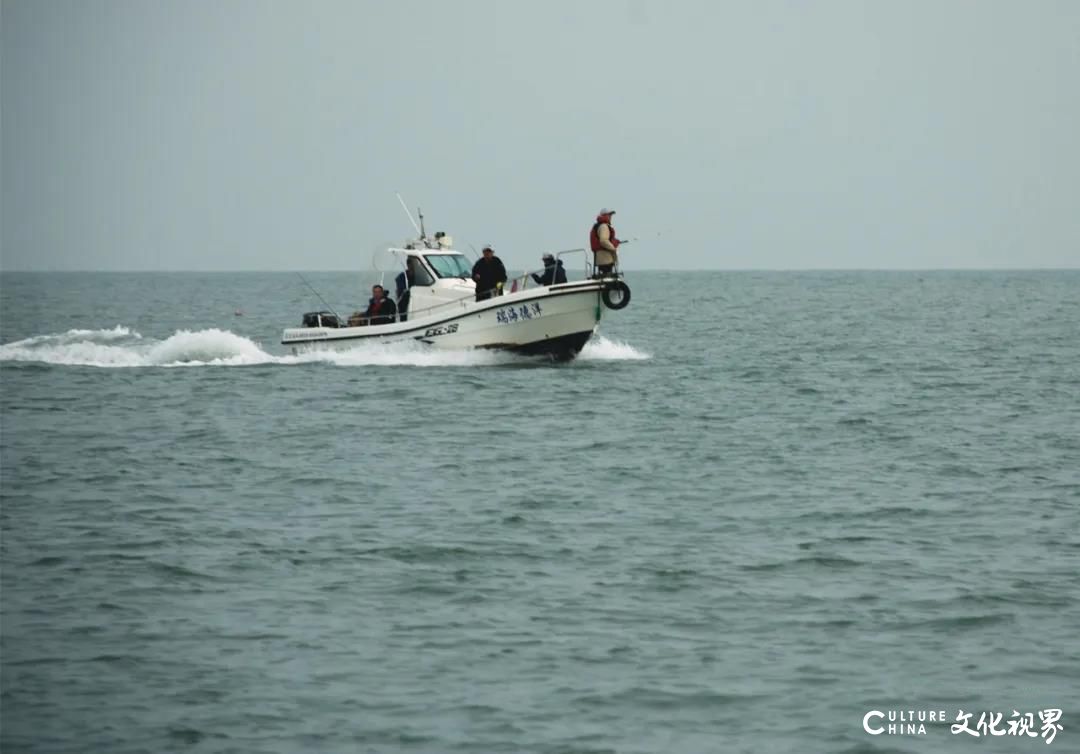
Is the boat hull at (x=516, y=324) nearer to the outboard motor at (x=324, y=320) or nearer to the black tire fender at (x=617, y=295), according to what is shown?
the black tire fender at (x=617, y=295)

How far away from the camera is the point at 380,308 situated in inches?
1252

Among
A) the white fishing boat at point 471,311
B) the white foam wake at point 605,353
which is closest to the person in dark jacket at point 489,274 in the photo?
the white fishing boat at point 471,311

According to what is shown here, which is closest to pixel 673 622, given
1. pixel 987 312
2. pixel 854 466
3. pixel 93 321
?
pixel 854 466

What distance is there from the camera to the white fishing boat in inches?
1164

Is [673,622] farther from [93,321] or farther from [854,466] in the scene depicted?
[93,321]

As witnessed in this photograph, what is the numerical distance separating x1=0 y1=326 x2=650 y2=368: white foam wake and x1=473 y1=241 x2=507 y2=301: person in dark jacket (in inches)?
52.8

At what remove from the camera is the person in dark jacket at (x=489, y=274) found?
3006 centimetres

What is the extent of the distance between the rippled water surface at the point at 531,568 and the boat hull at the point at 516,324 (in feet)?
4.48

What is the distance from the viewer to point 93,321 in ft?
216

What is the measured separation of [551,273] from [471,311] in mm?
1715

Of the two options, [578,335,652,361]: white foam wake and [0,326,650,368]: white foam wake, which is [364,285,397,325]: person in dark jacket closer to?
[0,326,650,368]: white foam wake

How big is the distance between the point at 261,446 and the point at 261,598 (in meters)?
9.30

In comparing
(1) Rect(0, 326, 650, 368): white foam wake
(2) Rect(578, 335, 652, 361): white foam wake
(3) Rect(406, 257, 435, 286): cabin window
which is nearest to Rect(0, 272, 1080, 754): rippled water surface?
(1) Rect(0, 326, 650, 368): white foam wake

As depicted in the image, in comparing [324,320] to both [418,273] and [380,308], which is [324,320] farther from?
[418,273]
